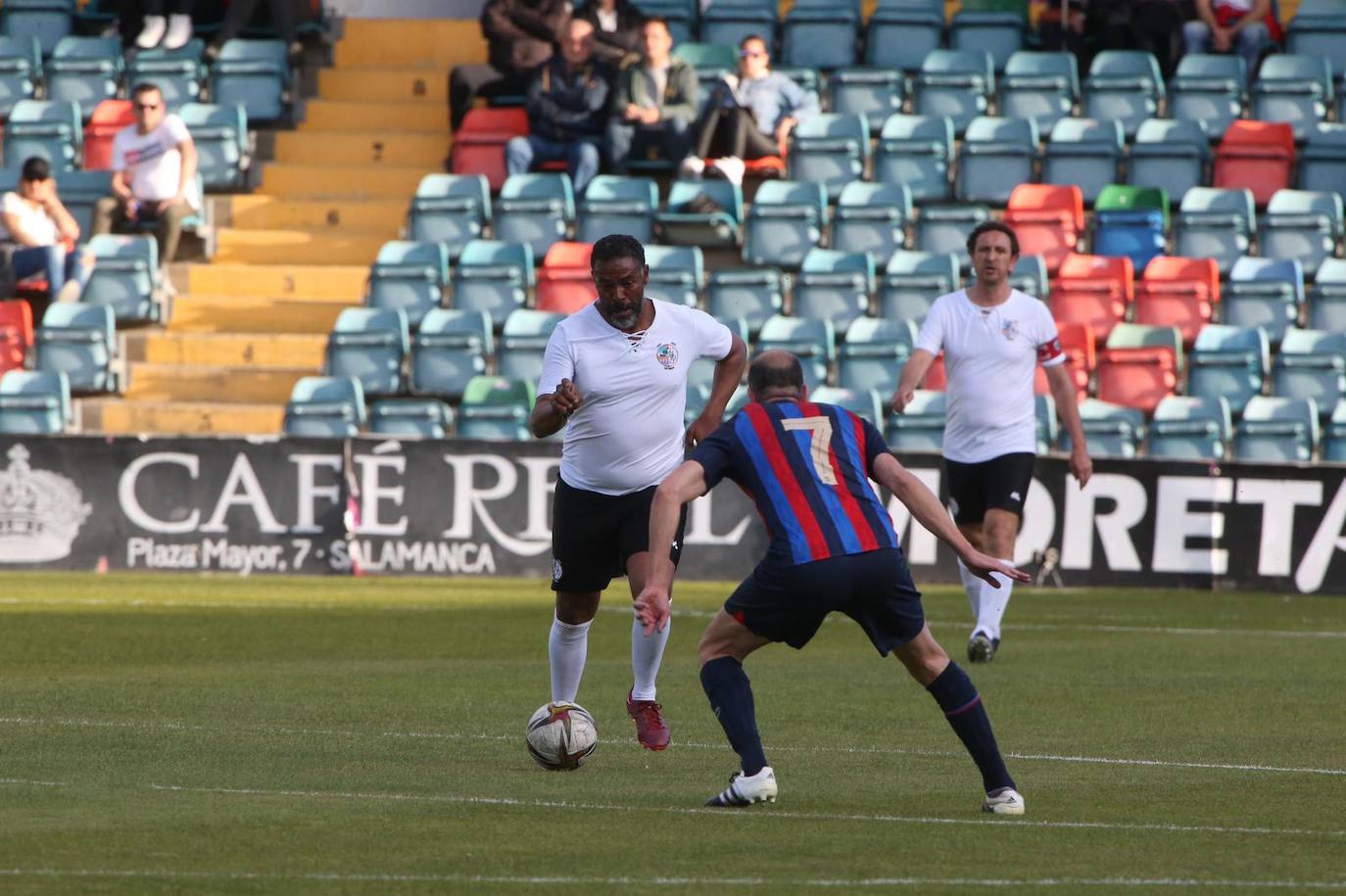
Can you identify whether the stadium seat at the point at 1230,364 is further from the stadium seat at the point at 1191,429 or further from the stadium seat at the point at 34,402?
the stadium seat at the point at 34,402

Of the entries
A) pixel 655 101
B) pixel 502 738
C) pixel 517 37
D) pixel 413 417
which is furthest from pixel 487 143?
pixel 502 738

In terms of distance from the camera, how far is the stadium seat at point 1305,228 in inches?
803

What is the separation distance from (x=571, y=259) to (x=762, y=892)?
1585cm

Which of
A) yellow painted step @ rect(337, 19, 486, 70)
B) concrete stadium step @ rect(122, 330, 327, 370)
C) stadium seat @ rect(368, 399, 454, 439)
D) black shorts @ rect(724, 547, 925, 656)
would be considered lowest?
stadium seat @ rect(368, 399, 454, 439)

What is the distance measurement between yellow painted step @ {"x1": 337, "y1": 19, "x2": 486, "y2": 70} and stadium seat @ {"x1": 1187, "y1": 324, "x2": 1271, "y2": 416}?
9.51 metres

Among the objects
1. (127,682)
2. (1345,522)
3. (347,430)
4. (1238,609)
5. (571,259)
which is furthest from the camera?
(571,259)

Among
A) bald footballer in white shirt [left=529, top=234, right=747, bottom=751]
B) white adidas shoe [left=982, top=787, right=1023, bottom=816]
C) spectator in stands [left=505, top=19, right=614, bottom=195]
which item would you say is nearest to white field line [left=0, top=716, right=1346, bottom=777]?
bald footballer in white shirt [left=529, top=234, right=747, bottom=751]

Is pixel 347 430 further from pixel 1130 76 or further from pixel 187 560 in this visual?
pixel 1130 76

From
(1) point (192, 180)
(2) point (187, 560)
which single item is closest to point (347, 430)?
(2) point (187, 560)

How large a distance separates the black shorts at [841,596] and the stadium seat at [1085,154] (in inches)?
594

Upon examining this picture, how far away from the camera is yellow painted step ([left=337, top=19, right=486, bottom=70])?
25234 mm

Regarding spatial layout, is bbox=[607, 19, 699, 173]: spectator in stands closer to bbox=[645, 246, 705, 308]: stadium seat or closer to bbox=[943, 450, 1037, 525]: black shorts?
bbox=[645, 246, 705, 308]: stadium seat

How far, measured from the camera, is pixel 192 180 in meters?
22.2

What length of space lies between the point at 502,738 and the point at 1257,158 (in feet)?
47.1
